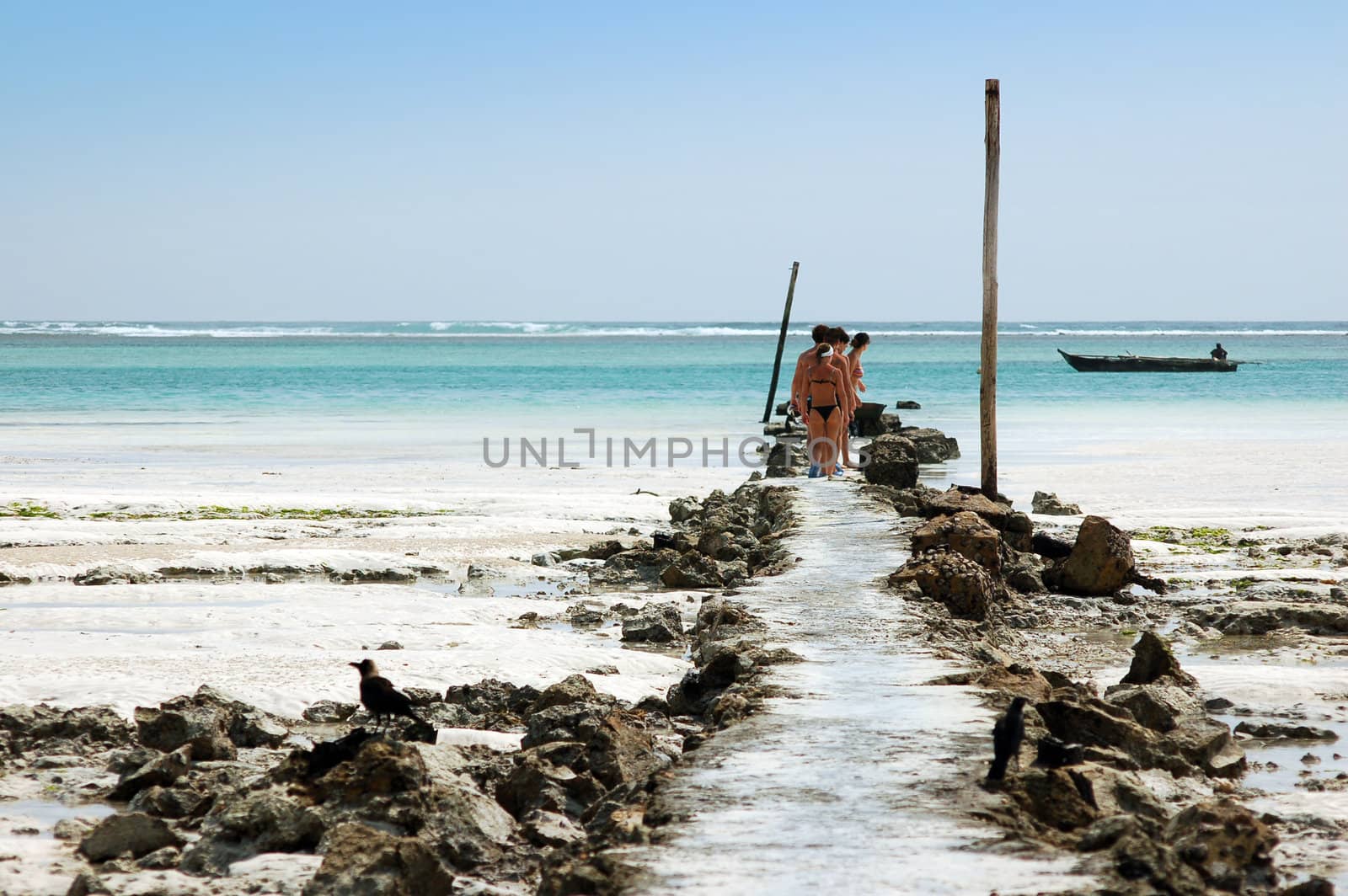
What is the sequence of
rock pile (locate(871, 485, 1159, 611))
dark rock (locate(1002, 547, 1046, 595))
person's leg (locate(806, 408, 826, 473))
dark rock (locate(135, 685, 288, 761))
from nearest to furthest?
dark rock (locate(135, 685, 288, 761))
rock pile (locate(871, 485, 1159, 611))
dark rock (locate(1002, 547, 1046, 595))
person's leg (locate(806, 408, 826, 473))

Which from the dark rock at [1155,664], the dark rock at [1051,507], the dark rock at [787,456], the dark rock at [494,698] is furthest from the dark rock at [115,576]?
the dark rock at [787,456]

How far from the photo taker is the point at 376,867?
13.3 ft

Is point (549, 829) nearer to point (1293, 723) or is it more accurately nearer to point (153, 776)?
point (153, 776)

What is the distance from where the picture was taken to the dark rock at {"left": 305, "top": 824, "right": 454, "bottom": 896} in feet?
13.1

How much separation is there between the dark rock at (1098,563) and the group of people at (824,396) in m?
4.39

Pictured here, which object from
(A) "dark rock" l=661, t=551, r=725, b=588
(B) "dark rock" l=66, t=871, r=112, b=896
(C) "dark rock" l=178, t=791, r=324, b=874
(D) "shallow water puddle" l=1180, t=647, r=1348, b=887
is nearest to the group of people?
(A) "dark rock" l=661, t=551, r=725, b=588

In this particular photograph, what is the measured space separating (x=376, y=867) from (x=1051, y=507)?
1147 cm

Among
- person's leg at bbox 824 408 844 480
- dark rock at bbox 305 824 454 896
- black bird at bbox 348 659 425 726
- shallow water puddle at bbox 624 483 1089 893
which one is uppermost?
person's leg at bbox 824 408 844 480

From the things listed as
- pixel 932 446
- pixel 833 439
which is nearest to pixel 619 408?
pixel 932 446

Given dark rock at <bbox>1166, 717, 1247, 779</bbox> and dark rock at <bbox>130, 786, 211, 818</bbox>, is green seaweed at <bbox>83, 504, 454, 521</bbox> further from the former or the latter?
dark rock at <bbox>1166, 717, 1247, 779</bbox>

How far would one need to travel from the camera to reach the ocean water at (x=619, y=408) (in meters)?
21.7

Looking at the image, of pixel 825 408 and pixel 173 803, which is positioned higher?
pixel 825 408

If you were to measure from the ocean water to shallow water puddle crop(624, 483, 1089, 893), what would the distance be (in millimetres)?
10507

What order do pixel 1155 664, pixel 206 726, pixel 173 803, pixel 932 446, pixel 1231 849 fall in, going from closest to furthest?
pixel 1231 849, pixel 173 803, pixel 206 726, pixel 1155 664, pixel 932 446
